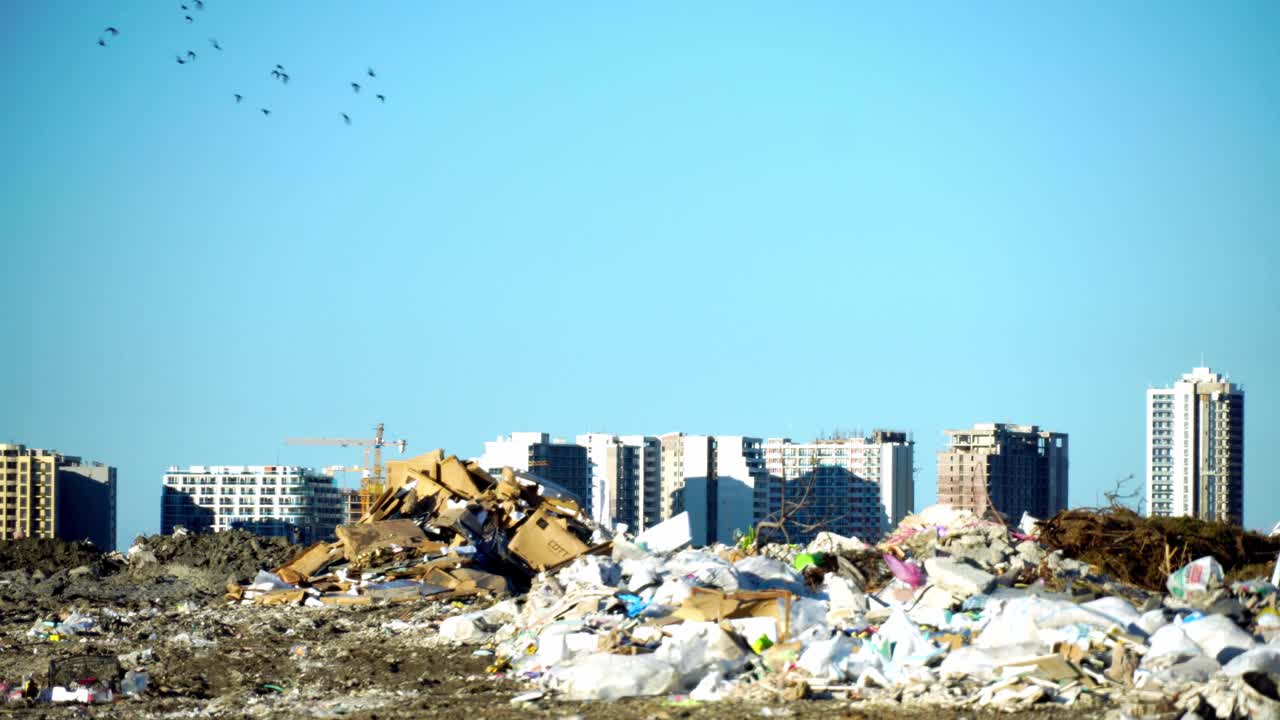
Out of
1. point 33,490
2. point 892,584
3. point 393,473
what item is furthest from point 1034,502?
point 892,584

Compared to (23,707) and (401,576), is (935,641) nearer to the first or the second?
(23,707)

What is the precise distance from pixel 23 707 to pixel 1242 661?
6297 millimetres

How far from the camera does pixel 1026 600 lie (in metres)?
7.48

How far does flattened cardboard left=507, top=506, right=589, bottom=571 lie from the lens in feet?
41.5

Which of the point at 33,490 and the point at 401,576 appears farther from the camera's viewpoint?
the point at 33,490

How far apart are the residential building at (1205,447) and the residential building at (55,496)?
43.2 m

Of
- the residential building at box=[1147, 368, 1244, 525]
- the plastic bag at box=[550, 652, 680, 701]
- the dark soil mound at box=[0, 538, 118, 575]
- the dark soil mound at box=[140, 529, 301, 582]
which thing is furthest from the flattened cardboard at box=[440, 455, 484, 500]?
the residential building at box=[1147, 368, 1244, 525]

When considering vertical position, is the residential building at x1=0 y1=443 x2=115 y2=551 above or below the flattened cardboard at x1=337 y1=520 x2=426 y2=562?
below

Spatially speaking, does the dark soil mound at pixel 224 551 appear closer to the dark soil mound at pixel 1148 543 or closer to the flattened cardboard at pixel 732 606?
the flattened cardboard at pixel 732 606

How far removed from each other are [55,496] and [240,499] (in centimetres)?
1626

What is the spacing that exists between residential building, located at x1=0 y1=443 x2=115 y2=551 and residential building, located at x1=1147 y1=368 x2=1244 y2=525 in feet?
142

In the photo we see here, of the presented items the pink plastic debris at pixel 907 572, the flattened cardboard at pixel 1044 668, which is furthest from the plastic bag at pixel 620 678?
the pink plastic debris at pixel 907 572

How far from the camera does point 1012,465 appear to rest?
230 ft

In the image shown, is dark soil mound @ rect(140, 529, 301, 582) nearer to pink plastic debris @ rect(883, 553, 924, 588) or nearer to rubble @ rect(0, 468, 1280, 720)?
rubble @ rect(0, 468, 1280, 720)
